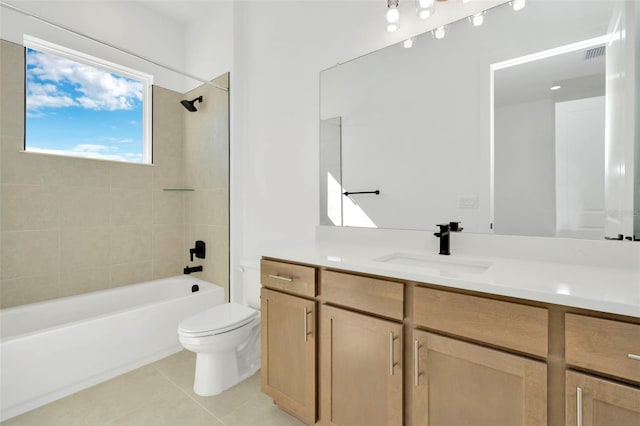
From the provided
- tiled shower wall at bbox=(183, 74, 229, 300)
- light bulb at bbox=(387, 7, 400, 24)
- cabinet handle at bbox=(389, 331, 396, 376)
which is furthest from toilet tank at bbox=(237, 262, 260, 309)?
light bulb at bbox=(387, 7, 400, 24)

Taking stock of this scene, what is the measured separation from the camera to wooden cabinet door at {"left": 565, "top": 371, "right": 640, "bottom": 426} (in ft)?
2.30

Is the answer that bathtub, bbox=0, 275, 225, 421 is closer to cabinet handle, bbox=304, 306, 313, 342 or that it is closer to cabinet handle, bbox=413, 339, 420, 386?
cabinet handle, bbox=304, 306, 313, 342

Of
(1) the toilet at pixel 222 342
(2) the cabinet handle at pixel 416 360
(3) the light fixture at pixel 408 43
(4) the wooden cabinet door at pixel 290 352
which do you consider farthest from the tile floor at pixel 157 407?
(3) the light fixture at pixel 408 43

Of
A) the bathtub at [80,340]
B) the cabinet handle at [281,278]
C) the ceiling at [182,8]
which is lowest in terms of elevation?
the bathtub at [80,340]

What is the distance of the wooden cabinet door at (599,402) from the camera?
2.30 feet

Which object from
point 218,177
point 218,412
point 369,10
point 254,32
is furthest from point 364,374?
point 254,32

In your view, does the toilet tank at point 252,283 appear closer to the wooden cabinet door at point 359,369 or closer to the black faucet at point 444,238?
the wooden cabinet door at point 359,369

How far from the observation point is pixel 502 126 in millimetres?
1353

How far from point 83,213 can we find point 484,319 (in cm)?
291

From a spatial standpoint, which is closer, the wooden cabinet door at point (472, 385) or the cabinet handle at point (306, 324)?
the wooden cabinet door at point (472, 385)

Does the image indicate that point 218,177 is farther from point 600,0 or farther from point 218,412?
point 600,0

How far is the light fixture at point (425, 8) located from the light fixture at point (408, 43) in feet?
0.36

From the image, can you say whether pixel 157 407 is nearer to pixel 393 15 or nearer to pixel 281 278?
pixel 281 278

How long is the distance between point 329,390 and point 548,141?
142 centimetres
